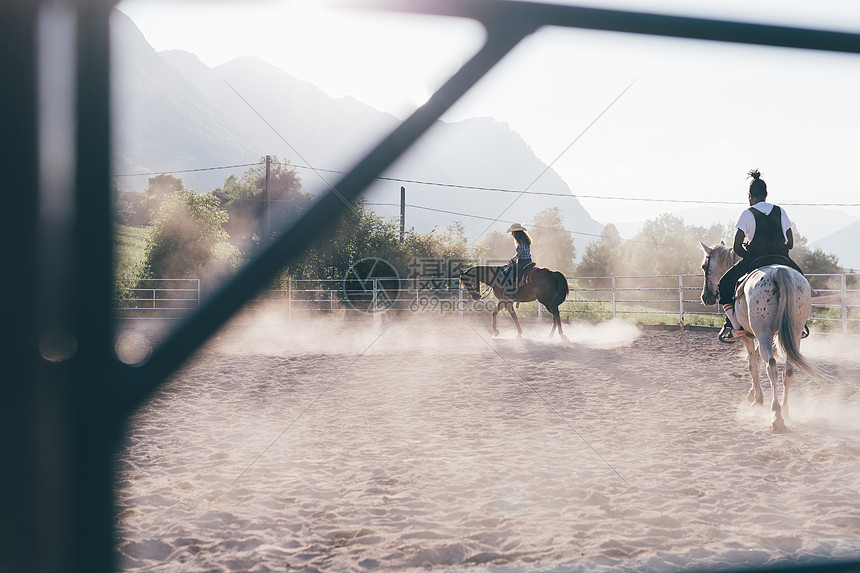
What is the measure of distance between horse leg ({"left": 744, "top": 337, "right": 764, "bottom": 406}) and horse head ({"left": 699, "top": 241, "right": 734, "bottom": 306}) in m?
0.65

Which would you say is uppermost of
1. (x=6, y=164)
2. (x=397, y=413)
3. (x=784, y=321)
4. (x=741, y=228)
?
(x=741, y=228)

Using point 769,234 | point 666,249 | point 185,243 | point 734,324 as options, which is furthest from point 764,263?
point 666,249

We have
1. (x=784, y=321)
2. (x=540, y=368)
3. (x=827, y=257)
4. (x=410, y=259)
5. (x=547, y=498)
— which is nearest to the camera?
(x=547, y=498)

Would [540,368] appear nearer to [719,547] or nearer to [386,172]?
[719,547]

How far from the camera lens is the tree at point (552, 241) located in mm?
77750

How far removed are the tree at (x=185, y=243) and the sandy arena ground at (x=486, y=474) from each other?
21.7m

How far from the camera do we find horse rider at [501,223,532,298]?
11633mm

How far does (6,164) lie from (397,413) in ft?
16.2

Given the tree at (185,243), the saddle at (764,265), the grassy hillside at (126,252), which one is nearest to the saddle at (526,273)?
the saddle at (764,265)

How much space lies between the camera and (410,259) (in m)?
25.9

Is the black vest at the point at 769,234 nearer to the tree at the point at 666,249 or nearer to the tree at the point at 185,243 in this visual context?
the tree at the point at 185,243

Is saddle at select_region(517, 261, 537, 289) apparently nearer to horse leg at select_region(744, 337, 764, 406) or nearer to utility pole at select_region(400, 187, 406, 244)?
horse leg at select_region(744, 337, 764, 406)

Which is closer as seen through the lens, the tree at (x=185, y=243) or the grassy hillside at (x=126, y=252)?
the grassy hillside at (x=126, y=252)

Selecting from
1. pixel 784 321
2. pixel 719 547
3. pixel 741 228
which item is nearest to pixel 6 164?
pixel 719 547
